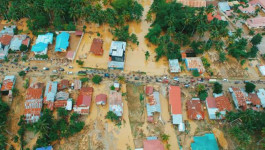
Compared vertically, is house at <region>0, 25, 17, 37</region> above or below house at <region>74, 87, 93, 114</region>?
above

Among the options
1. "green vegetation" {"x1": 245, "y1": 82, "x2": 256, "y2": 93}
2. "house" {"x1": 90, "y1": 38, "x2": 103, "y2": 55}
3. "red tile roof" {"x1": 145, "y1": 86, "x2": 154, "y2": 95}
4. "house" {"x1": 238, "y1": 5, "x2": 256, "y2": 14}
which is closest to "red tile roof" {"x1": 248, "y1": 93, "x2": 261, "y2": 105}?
"green vegetation" {"x1": 245, "y1": 82, "x2": 256, "y2": 93}

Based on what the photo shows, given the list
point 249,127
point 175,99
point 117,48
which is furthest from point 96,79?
point 249,127

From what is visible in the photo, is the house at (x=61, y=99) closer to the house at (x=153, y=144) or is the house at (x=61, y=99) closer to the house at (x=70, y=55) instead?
the house at (x=70, y=55)

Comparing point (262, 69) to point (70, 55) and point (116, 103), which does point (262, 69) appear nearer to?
point (116, 103)

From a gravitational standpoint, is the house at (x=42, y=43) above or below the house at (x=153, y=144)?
above

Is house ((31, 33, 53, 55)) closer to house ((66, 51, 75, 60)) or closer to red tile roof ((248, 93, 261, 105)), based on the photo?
house ((66, 51, 75, 60))

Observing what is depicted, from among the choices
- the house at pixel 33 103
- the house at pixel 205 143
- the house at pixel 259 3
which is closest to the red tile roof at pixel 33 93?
the house at pixel 33 103

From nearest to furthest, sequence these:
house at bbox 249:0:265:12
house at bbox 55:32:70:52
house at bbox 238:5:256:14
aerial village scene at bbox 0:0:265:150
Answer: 1. aerial village scene at bbox 0:0:265:150
2. house at bbox 55:32:70:52
3. house at bbox 238:5:256:14
4. house at bbox 249:0:265:12
